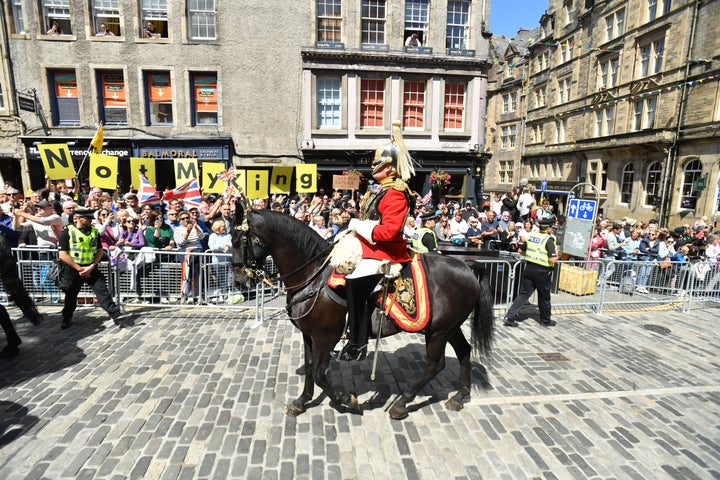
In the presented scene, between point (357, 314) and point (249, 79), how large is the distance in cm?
1690

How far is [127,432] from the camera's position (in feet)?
13.5

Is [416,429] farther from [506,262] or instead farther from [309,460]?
[506,262]

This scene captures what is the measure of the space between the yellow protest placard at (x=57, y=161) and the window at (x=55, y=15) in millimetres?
9434

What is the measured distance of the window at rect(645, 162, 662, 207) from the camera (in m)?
27.8

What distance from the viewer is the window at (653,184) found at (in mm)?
27797

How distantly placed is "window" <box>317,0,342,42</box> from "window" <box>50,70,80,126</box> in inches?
452

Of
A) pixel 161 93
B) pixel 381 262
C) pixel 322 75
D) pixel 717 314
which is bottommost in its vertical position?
pixel 717 314

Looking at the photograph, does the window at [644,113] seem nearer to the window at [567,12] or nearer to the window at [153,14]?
the window at [567,12]

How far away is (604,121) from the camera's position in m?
32.5

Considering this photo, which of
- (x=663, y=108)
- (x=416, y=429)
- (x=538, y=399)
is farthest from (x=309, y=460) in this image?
(x=663, y=108)

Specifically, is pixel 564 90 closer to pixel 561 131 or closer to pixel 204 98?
pixel 561 131

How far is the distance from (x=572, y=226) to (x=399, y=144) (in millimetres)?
8693

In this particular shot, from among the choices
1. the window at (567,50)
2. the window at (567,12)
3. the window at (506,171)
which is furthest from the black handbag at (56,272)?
the window at (506,171)

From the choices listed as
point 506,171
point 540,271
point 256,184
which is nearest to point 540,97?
point 506,171
